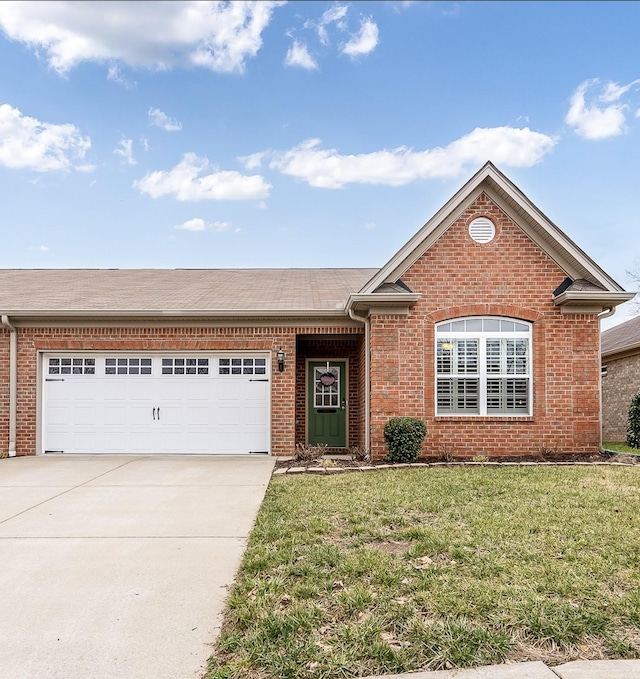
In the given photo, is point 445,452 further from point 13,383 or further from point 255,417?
point 13,383

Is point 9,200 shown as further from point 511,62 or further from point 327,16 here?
point 511,62

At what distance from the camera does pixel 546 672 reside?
2.91 m

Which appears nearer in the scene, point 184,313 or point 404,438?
point 404,438

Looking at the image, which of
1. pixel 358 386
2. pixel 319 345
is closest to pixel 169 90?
pixel 319 345

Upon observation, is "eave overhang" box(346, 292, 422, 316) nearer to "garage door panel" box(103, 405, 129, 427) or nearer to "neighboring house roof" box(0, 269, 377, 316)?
"neighboring house roof" box(0, 269, 377, 316)

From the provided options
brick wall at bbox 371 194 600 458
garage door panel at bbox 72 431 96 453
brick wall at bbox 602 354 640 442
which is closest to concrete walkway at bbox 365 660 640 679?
brick wall at bbox 371 194 600 458

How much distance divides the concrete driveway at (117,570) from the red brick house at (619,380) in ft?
38.6

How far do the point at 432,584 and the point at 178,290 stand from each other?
11208mm

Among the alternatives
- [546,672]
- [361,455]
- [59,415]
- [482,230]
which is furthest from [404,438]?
[59,415]

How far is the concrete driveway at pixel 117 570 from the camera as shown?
330 cm

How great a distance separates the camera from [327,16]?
10219mm

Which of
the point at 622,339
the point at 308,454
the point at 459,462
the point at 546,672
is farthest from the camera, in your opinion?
the point at 622,339

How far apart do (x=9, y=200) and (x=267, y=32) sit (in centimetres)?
1120

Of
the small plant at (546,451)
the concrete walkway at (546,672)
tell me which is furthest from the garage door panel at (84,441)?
the concrete walkway at (546,672)
